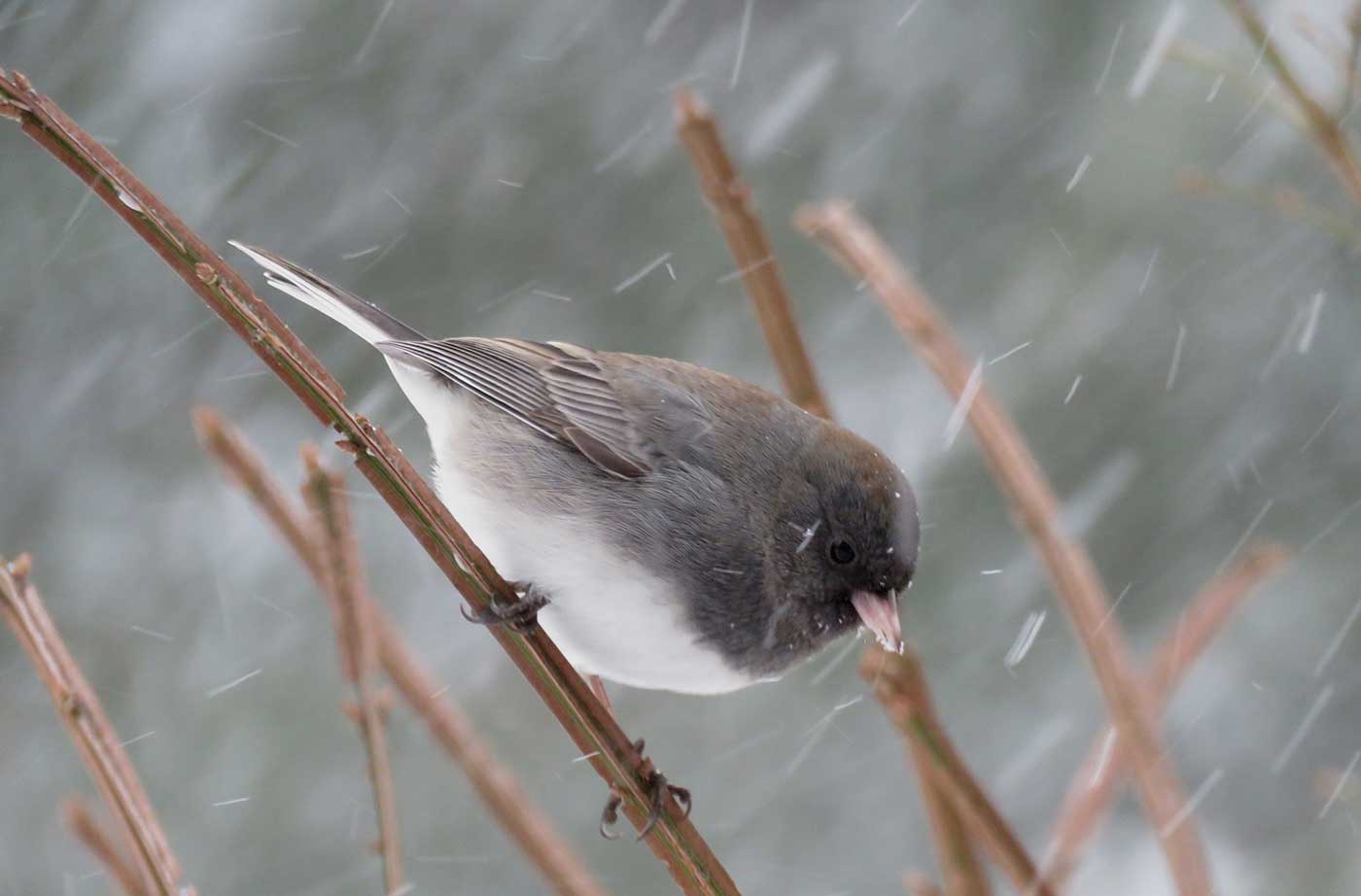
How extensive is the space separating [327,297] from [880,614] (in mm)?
1045

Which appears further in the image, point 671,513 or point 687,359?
point 687,359

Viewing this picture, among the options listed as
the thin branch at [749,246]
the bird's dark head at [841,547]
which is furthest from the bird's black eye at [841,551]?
the thin branch at [749,246]

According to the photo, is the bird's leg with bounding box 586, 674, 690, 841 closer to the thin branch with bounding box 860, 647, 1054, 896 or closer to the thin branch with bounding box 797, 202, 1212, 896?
the thin branch with bounding box 860, 647, 1054, 896

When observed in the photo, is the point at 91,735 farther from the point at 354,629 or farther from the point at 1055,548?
the point at 1055,548

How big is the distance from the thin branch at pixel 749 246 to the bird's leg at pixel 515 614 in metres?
0.43

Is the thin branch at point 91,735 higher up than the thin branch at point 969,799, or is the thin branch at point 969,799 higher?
the thin branch at point 91,735

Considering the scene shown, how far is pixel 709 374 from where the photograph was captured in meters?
2.45

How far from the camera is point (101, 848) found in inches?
50.5

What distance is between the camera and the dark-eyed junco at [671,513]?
6.54 ft

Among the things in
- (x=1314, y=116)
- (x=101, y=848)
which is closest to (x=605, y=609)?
(x=101, y=848)

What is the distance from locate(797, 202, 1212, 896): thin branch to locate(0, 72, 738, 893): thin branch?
432 mm

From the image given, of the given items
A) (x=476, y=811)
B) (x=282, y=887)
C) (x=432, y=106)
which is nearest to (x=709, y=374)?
(x=476, y=811)

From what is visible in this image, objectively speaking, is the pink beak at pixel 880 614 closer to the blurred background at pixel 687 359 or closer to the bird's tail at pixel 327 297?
the bird's tail at pixel 327 297

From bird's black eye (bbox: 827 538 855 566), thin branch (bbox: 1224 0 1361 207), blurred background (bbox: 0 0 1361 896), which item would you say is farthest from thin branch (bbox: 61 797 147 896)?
blurred background (bbox: 0 0 1361 896)
